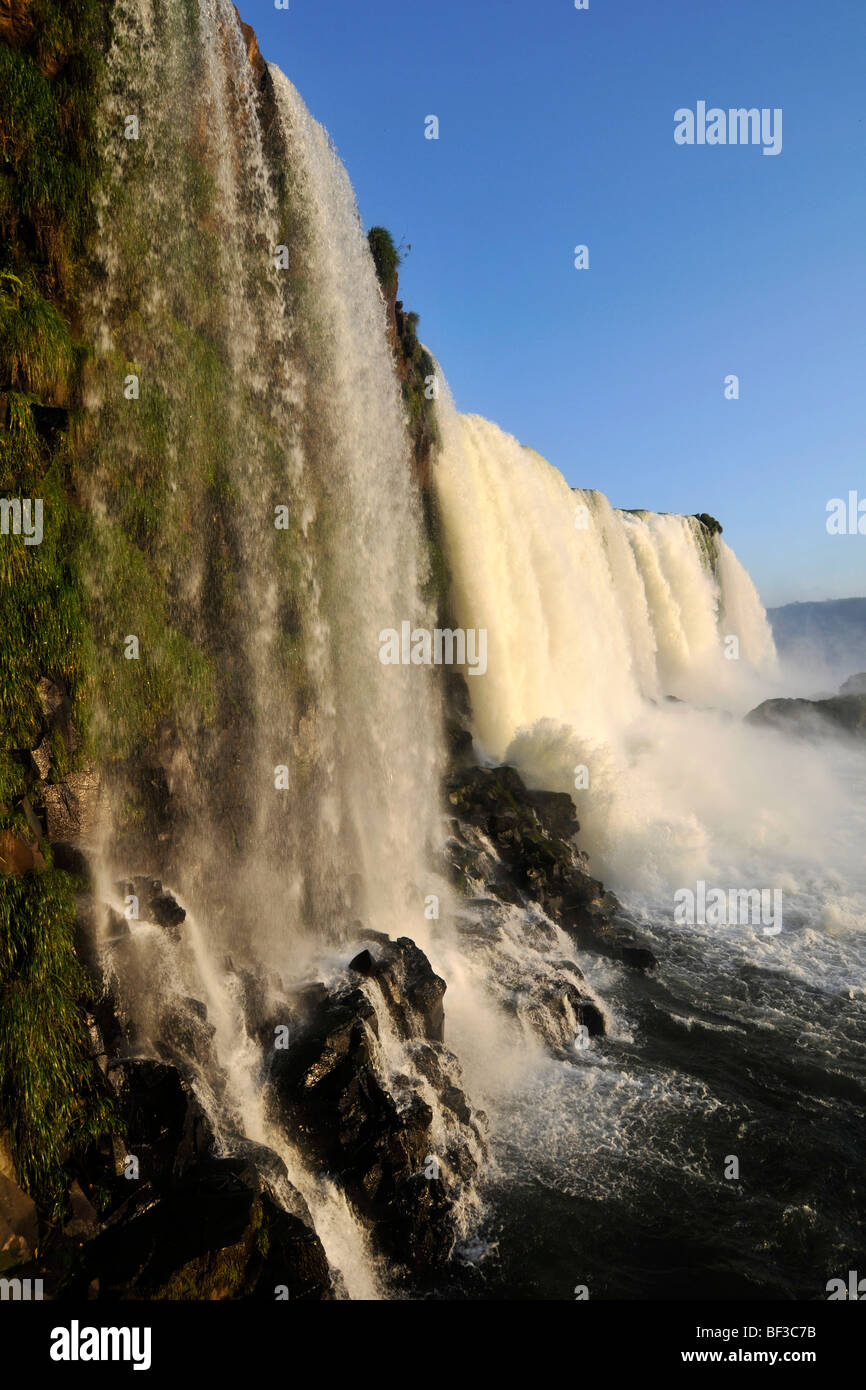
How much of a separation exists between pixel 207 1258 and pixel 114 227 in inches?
447

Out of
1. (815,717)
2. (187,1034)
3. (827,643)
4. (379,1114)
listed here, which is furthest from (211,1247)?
(827,643)

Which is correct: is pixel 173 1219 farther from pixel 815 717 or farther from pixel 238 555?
pixel 815 717

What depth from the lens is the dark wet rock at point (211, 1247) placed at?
5094 millimetres

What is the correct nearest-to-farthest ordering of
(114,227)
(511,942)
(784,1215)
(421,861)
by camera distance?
(784,1215) < (114,227) < (511,942) < (421,861)

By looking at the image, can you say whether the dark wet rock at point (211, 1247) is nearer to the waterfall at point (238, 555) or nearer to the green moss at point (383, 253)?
the waterfall at point (238, 555)

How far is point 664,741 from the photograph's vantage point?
87.0 feet

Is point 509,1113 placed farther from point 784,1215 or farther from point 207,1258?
point 207,1258

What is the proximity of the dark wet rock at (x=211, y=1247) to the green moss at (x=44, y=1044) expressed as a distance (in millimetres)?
682

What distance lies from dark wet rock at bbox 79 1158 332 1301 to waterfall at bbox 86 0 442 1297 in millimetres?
1047

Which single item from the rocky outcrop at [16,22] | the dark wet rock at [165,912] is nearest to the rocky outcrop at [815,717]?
the dark wet rock at [165,912]

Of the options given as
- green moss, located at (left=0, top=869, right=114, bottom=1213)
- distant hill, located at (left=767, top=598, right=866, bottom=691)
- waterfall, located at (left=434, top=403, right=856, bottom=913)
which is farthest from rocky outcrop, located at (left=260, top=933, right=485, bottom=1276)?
distant hill, located at (left=767, top=598, right=866, bottom=691)

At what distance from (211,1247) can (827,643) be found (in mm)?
84684

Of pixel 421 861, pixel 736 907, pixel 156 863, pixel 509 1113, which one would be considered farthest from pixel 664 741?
pixel 156 863

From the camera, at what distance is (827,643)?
76750 millimetres
